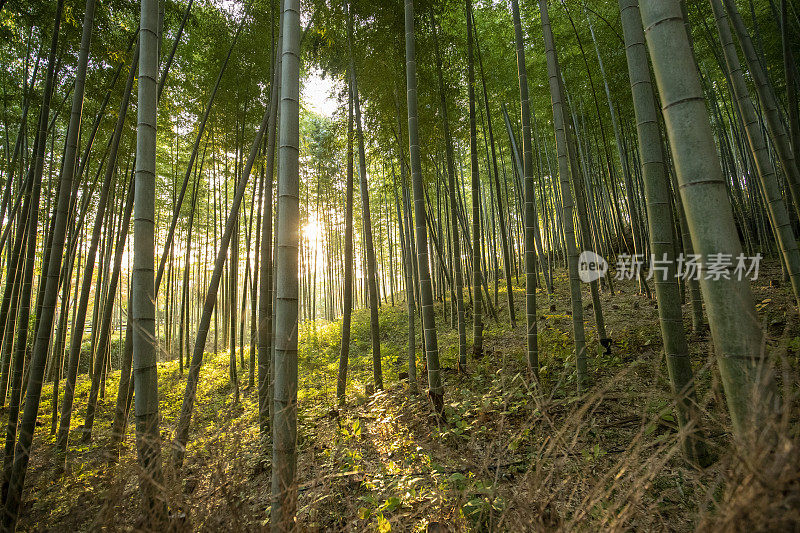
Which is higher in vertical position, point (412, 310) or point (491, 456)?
point (412, 310)

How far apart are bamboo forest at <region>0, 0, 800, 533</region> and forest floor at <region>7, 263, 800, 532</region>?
0.02 meters

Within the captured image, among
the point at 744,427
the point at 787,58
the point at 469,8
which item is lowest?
the point at 744,427

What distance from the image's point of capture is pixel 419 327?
756 centimetres

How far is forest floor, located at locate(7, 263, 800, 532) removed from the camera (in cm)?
113

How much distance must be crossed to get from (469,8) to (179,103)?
4.39 m

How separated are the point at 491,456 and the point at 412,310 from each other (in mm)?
2286

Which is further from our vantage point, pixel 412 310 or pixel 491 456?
pixel 412 310

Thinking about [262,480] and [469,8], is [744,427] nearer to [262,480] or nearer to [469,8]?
[262,480]

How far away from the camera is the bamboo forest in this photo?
3.68 feet

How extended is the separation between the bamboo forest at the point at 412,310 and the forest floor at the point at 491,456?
23mm

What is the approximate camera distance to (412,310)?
434 cm

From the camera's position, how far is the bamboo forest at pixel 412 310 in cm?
112

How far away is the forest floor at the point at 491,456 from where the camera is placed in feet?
3.70

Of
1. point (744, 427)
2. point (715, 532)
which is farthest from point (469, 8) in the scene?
A: point (715, 532)
